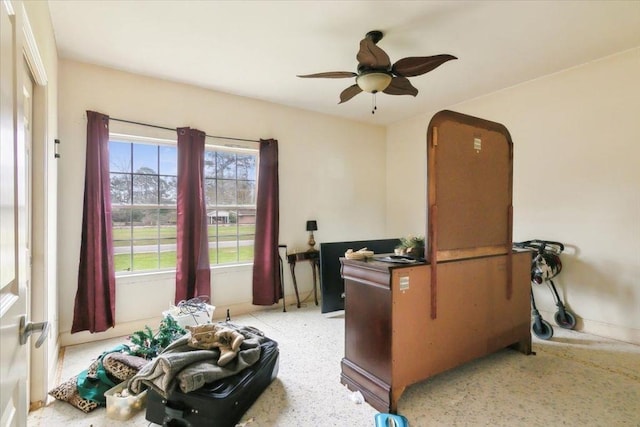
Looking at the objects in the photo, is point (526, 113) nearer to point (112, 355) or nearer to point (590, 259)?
point (590, 259)

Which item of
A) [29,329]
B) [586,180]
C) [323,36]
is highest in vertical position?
[323,36]

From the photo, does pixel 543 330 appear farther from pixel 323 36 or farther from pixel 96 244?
pixel 96 244

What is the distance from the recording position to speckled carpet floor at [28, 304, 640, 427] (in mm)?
1974

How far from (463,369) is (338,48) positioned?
3105 millimetres

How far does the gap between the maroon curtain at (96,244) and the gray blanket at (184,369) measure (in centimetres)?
139

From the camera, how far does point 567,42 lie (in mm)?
2840

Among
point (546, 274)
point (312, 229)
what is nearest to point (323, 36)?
point (312, 229)

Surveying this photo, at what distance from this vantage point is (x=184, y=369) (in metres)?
1.92

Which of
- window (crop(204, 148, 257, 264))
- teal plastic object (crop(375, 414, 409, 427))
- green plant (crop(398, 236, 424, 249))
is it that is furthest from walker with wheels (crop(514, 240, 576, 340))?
window (crop(204, 148, 257, 264))

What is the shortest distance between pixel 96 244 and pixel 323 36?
299 centimetres

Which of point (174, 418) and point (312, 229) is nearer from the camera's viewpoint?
point (174, 418)

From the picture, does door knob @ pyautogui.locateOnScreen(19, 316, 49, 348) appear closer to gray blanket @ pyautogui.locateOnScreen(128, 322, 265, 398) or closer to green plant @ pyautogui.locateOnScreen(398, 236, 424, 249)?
gray blanket @ pyautogui.locateOnScreen(128, 322, 265, 398)

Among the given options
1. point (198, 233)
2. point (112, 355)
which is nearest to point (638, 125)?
point (198, 233)

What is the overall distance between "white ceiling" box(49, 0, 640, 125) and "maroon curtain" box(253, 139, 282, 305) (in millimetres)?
1045
